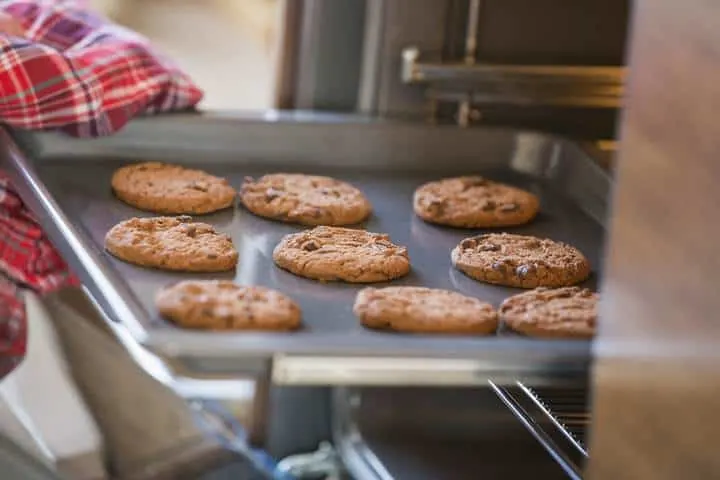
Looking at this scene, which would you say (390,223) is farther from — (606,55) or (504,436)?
(606,55)

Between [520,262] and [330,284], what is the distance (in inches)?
8.1

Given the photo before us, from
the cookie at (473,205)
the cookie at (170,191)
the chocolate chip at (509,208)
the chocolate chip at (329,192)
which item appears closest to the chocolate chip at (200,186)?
the cookie at (170,191)

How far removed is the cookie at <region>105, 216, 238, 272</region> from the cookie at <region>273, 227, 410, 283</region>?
63mm

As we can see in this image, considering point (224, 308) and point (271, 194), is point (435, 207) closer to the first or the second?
point (271, 194)

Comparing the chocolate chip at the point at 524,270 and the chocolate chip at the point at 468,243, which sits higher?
the chocolate chip at the point at 468,243

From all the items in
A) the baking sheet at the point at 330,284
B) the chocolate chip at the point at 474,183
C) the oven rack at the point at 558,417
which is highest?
the chocolate chip at the point at 474,183

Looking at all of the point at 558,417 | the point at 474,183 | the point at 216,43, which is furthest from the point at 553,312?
the point at 216,43

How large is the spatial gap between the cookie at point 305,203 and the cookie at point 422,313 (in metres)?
0.31

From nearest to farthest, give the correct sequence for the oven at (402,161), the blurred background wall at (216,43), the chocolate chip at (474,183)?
the oven at (402,161) → the chocolate chip at (474,183) → the blurred background wall at (216,43)

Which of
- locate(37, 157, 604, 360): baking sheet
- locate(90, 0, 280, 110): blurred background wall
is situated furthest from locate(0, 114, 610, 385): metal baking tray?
locate(90, 0, 280, 110): blurred background wall

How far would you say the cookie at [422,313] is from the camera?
1087mm

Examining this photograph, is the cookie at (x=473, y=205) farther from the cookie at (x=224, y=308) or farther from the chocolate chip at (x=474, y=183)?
the cookie at (x=224, y=308)

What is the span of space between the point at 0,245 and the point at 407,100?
2.30ft

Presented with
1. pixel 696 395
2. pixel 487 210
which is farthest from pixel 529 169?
pixel 696 395
